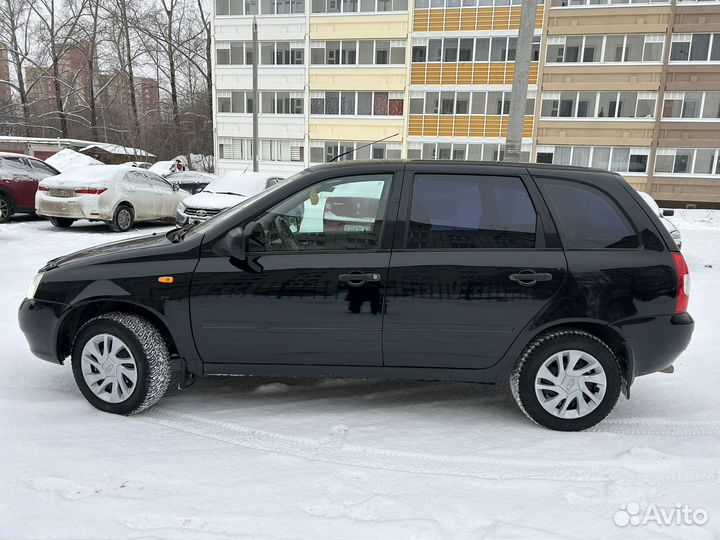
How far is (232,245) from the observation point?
132 inches

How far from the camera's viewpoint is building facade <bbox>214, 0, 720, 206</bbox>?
30.9m

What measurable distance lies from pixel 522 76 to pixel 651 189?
28.9m

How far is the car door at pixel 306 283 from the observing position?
3352 millimetres

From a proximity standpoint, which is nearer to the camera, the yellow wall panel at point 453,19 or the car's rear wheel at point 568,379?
the car's rear wheel at point 568,379

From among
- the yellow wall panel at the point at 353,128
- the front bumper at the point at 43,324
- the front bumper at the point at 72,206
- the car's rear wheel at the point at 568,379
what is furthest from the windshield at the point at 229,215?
the yellow wall panel at the point at 353,128

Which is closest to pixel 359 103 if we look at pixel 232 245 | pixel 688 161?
pixel 688 161

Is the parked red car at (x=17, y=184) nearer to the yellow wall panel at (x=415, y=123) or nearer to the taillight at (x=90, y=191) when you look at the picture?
the taillight at (x=90, y=191)

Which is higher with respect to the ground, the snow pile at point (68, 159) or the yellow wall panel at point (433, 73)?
the yellow wall panel at point (433, 73)

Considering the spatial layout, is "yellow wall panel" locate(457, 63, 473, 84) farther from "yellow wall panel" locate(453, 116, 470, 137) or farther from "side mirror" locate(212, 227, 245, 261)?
"side mirror" locate(212, 227, 245, 261)

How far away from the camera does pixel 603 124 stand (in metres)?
31.8

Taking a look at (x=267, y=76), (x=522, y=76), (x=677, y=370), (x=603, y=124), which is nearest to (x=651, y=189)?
(x=603, y=124)

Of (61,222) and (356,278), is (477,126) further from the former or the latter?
(356,278)

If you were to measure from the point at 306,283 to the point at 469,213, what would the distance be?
44.8 inches

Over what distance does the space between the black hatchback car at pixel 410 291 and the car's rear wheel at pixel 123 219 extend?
29.9ft
